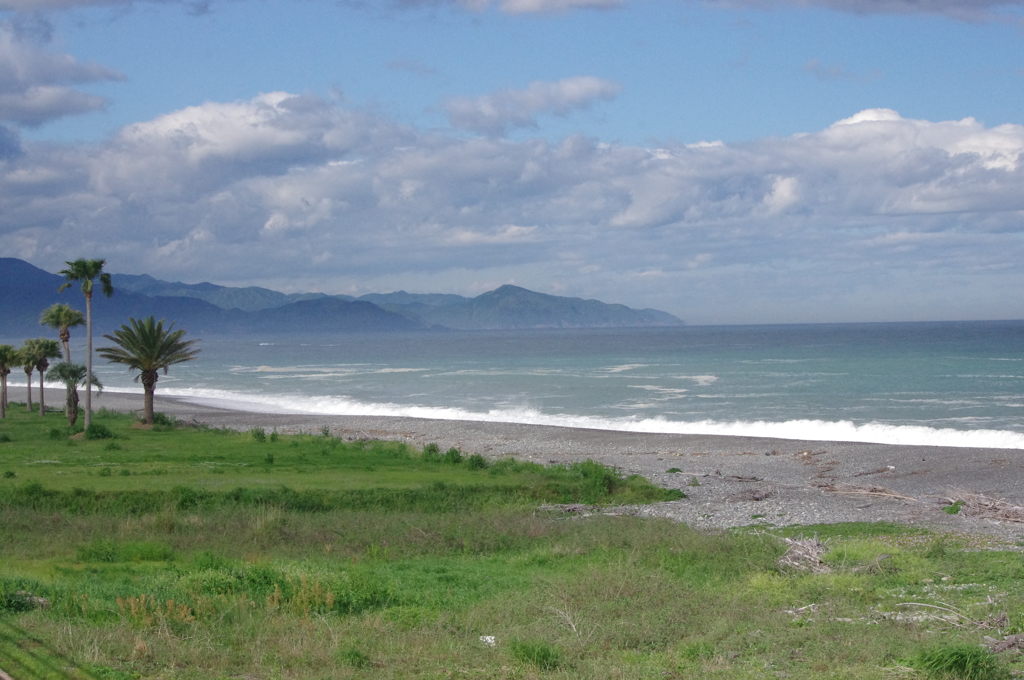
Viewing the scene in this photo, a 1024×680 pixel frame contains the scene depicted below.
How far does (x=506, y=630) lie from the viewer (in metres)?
11.2

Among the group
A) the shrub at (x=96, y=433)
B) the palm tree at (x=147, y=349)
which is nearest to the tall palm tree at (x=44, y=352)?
the palm tree at (x=147, y=349)

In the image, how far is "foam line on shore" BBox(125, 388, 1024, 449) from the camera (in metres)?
39.7

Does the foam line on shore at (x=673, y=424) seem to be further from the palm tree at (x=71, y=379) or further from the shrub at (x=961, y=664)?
the shrub at (x=961, y=664)

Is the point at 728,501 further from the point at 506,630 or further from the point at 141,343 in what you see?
the point at 141,343

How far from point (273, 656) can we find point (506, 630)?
2.92 m

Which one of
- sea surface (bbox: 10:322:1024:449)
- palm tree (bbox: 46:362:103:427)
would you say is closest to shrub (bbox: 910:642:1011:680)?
sea surface (bbox: 10:322:1024:449)

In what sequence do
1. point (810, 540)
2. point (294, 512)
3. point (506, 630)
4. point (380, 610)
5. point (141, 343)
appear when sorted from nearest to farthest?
point (506, 630)
point (380, 610)
point (810, 540)
point (294, 512)
point (141, 343)

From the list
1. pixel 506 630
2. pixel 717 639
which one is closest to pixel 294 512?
pixel 506 630

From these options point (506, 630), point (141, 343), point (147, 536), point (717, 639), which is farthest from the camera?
point (141, 343)

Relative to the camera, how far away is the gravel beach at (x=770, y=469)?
20469 millimetres

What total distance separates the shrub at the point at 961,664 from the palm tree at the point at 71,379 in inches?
1545

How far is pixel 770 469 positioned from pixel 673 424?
15516 millimetres

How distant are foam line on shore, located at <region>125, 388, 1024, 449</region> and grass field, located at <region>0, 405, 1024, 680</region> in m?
24.0

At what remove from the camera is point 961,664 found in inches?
338
